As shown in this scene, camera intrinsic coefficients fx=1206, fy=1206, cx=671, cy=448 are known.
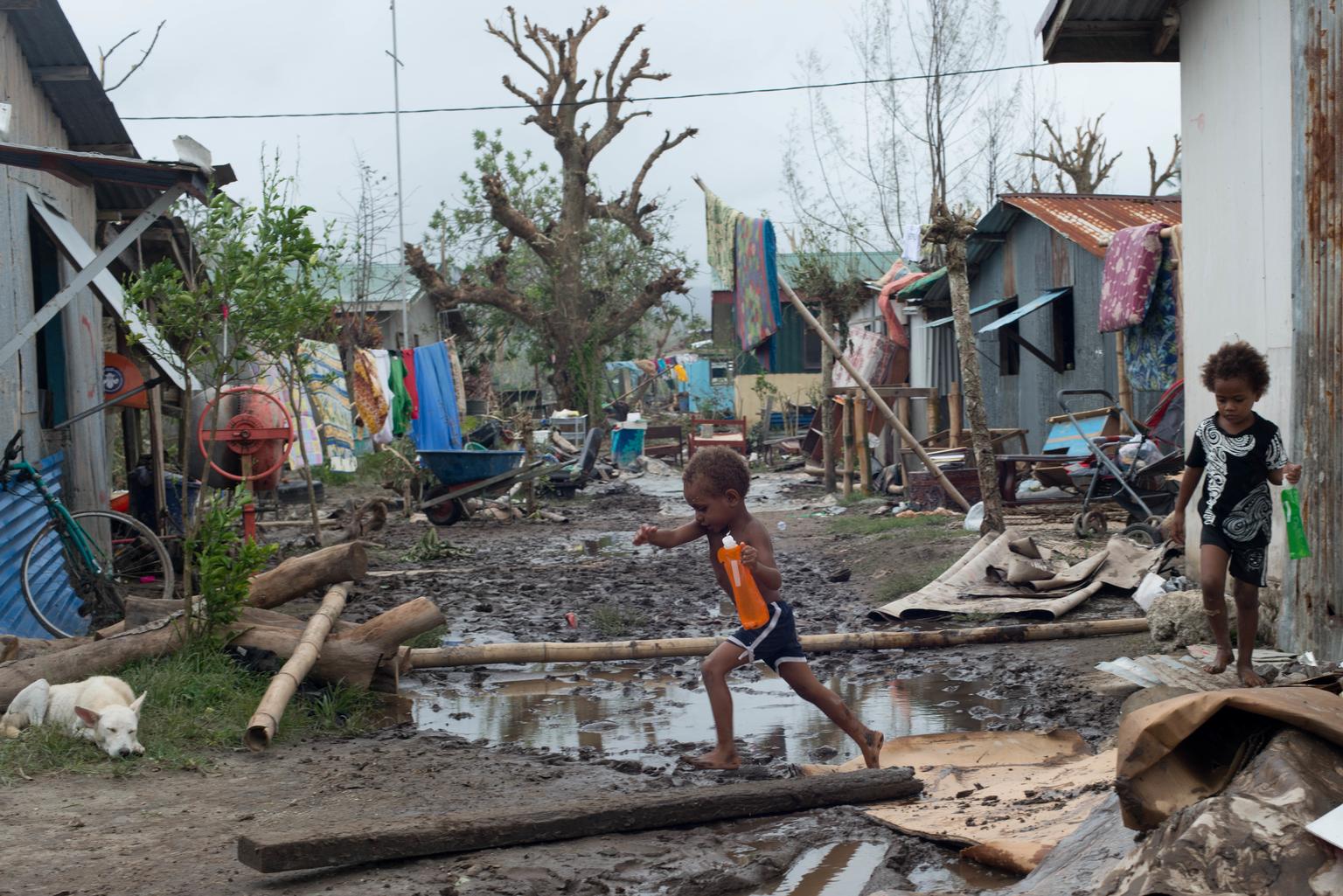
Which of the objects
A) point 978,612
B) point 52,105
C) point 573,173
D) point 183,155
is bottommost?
point 978,612

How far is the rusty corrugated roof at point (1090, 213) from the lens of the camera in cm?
1373

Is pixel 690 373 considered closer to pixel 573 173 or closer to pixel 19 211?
pixel 573 173

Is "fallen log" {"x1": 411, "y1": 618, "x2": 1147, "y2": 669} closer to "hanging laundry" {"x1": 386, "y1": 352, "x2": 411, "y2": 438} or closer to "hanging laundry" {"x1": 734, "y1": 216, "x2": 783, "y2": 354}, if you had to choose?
"hanging laundry" {"x1": 734, "y1": 216, "x2": 783, "y2": 354}

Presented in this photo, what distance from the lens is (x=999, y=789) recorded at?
407 centimetres

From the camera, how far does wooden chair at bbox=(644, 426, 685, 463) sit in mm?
27375

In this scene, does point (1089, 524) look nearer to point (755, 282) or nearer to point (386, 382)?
point (755, 282)

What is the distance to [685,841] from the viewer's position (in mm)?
3734

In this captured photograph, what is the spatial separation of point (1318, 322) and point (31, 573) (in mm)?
7107

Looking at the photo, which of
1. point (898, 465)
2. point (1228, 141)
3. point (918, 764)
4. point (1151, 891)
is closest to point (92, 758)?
point (918, 764)

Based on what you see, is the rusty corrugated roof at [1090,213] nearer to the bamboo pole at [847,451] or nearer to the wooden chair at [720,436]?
the bamboo pole at [847,451]

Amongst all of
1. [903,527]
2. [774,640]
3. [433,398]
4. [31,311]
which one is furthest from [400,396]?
[774,640]

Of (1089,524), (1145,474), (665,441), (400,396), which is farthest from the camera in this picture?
(665,441)

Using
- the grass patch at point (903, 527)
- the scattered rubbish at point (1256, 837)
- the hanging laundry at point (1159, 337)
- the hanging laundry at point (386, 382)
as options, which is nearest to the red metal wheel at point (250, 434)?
the grass patch at point (903, 527)

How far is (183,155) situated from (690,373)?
3536 cm
